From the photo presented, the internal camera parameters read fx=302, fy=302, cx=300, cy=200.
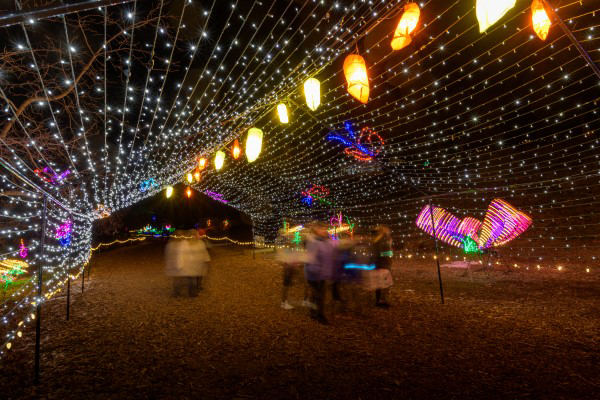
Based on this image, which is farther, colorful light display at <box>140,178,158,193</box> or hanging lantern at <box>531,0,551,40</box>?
colorful light display at <box>140,178,158,193</box>

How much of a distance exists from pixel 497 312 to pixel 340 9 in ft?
19.5

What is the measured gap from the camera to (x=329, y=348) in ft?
12.2

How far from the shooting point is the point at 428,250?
12867mm

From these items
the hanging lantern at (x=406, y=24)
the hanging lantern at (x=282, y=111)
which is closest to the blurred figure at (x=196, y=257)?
the hanging lantern at (x=282, y=111)

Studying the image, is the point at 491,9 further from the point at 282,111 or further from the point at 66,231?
the point at 66,231

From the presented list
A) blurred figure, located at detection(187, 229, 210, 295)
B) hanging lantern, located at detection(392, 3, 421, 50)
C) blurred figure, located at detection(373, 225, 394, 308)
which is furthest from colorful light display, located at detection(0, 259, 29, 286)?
hanging lantern, located at detection(392, 3, 421, 50)

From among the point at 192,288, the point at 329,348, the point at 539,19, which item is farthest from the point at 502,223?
the point at 192,288

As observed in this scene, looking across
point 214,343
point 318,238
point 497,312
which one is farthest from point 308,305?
point 497,312

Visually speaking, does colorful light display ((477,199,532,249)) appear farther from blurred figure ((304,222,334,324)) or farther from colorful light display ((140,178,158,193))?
colorful light display ((140,178,158,193))

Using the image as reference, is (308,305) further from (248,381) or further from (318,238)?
(248,381)

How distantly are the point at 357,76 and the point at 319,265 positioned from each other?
10.7ft

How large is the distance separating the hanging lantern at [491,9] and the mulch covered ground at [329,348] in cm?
370

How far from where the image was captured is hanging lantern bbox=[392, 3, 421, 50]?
4320 mm

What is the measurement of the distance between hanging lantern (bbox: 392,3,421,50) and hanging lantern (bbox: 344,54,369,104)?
0.75 meters
